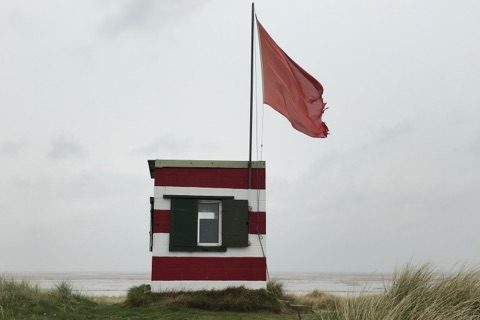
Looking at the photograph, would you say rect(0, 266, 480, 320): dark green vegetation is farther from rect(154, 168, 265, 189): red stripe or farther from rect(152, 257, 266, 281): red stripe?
rect(154, 168, 265, 189): red stripe

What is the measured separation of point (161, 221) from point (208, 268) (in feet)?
5.19

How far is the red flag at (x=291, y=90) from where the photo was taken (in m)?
12.5

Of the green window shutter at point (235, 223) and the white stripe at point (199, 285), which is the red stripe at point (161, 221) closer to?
the white stripe at point (199, 285)

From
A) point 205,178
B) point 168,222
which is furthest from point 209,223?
point 205,178

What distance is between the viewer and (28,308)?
34.9ft

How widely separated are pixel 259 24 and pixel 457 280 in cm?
→ 748

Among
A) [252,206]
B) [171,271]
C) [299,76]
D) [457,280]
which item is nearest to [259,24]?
[299,76]

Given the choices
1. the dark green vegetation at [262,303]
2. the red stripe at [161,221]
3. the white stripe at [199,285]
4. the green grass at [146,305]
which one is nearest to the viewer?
the dark green vegetation at [262,303]

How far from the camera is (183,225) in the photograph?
1293 cm

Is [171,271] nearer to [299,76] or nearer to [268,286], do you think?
[268,286]

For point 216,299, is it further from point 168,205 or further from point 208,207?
Result: point 168,205

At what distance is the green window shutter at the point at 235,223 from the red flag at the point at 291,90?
2374 millimetres

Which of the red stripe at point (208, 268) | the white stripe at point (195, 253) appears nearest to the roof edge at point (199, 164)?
the white stripe at point (195, 253)

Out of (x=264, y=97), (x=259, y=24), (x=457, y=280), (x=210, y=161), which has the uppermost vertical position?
(x=259, y=24)
